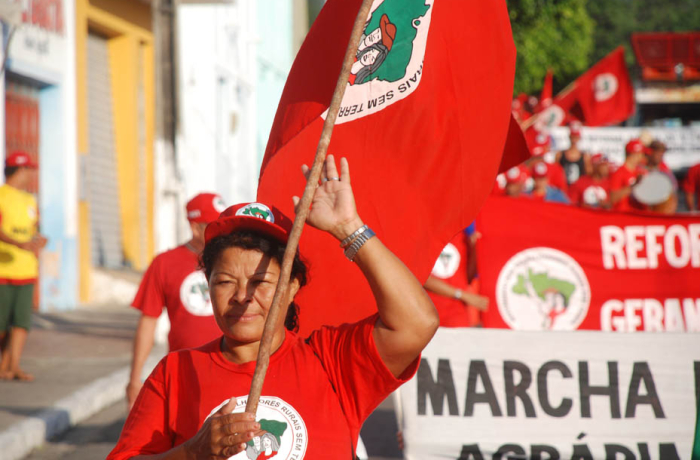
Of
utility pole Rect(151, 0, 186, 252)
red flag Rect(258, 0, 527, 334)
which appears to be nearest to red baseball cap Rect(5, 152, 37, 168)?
utility pole Rect(151, 0, 186, 252)

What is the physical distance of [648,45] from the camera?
3581 centimetres

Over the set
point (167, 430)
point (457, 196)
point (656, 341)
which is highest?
point (457, 196)

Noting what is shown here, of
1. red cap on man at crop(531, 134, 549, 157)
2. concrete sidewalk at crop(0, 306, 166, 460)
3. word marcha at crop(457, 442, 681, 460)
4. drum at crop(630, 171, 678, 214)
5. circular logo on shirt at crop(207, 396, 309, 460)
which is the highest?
circular logo on shirt at crop(207, 396, 309, 460)

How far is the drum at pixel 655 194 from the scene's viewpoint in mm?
9555

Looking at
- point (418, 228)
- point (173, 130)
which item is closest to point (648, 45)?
point (173, 130)

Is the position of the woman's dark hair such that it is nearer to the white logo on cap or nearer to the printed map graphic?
the white logo on cap

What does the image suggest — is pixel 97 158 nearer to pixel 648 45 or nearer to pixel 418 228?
pixel 418 228

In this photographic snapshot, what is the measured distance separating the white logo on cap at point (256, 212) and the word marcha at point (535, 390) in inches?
115

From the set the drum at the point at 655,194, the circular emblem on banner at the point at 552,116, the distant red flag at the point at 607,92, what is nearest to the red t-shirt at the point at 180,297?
the drum at the point at 655,194

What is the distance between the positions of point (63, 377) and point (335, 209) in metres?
7.20

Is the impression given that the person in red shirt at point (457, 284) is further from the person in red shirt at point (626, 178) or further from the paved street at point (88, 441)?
the person in red shirt at point (626, 178)

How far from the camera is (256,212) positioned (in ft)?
9.12

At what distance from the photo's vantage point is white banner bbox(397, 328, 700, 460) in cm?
534

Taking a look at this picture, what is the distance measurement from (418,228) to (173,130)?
9.17 m
